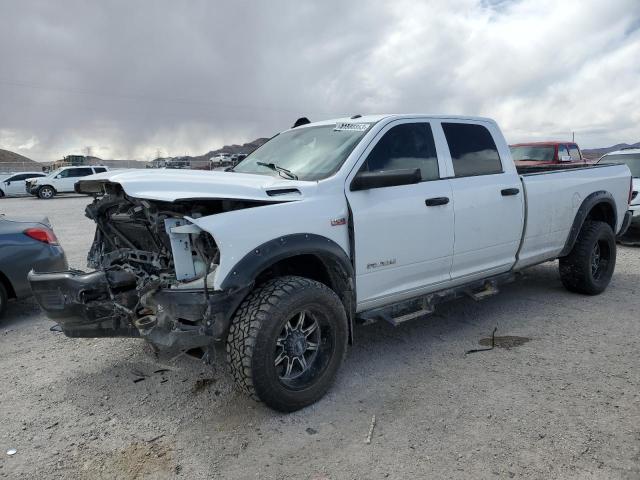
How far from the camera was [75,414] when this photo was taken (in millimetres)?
3354

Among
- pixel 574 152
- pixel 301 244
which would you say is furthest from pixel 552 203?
pixel 574 152

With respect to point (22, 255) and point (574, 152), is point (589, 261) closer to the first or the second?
point (22, 255)

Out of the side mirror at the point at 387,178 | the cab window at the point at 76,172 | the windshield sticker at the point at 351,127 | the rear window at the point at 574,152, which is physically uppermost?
the cab window at the point at 76,172

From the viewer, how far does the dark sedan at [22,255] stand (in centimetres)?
500

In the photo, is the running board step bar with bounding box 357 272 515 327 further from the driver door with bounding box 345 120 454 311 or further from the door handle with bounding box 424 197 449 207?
the door handle with bounding box 424 197 449 207

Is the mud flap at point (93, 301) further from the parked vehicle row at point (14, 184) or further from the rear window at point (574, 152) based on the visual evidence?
the parked vehicle row at point (14, 184)

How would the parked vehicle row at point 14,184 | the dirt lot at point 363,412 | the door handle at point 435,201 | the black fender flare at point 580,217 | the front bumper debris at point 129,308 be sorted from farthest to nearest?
1. the parked vehicle row at point 14,184
2. the black fender flare at point 580,217
3. the door handle at point 435,201
4. the front bumper debris at point 129,308
5. the dirt lot at point 363,412

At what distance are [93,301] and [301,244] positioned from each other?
146 cm

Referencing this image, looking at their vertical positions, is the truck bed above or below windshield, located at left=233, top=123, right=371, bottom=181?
below

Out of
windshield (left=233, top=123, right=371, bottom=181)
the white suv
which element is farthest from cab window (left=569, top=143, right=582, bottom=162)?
the white suv

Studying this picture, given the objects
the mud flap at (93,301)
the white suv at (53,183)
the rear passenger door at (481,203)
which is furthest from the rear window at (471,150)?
the white suv at (53,183)

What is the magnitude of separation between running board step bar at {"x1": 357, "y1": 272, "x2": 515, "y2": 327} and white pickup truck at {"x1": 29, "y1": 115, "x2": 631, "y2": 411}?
1 centimetres

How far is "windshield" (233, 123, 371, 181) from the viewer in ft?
12.4

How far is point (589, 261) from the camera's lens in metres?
5.67
